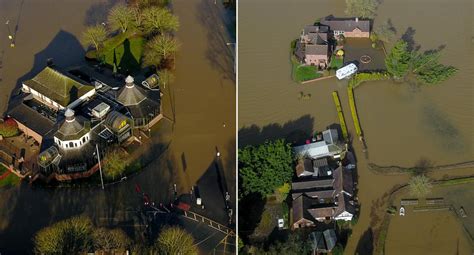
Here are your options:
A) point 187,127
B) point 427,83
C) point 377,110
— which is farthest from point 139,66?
point 427,83

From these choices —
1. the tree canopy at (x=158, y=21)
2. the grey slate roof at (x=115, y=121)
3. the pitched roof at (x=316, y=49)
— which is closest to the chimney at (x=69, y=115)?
the grey slate roof at (x=115, y=121)

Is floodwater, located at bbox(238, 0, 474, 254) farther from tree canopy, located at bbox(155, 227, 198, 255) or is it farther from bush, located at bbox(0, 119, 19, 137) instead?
bush, located at bbox(0, 119, 19, 137)

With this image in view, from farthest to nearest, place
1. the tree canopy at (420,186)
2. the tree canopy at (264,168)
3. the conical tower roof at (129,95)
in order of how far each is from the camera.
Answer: the conical tower roof at (129,95)
the tree canopy at (420,186)
the tree canopy at (264,168)

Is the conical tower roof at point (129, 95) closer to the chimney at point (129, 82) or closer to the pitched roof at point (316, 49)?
the chimney at point (129, 82)

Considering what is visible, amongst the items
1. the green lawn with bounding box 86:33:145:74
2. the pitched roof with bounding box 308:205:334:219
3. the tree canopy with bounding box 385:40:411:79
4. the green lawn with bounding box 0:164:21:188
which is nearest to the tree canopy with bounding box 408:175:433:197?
the pitched roof with bounding box 308:205:334:219

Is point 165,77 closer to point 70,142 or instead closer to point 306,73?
point 70,142
